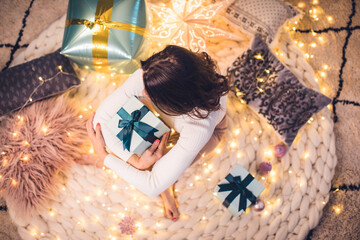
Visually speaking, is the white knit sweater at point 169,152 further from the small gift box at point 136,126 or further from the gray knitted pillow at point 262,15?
the gray knitted pillow at point 262,15

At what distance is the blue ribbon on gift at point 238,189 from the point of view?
3.70 feet

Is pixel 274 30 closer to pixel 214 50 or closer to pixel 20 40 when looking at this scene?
pixel 214 50

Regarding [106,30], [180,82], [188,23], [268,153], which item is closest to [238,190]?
[268,153]

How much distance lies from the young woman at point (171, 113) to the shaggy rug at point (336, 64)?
2.18ft

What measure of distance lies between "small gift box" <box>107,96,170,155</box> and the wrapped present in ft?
0.92

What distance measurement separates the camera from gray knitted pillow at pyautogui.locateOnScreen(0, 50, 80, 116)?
1160 millimetres

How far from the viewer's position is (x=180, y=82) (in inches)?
28.6

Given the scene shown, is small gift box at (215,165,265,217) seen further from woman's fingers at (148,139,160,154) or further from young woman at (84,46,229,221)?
woman's fingers at (148,139,160,154)

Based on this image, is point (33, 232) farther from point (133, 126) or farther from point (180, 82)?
point (180, 82)

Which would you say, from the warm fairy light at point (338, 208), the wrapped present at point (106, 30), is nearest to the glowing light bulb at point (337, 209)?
the warm fairy light at point (338, 208)

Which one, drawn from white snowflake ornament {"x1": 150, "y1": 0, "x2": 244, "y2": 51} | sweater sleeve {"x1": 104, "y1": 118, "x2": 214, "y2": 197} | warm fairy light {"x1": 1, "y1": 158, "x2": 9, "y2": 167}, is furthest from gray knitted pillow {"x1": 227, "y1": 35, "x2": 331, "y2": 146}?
warm fairy light {"x1": 1, "y1": 158, "x2": 9, "y2": 167}

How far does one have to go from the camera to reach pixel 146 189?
94 centimetres

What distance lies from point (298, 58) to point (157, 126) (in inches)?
33.4

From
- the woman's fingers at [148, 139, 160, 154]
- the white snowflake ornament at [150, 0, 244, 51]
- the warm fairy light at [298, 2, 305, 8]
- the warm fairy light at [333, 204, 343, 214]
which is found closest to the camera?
the woman's fingers at [148, 139, 160, 154]
